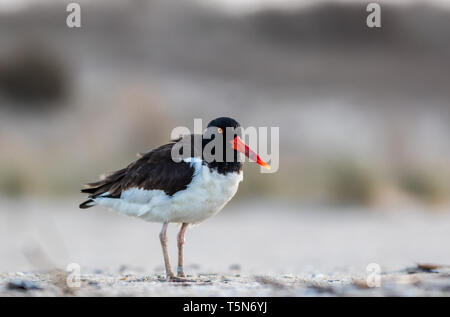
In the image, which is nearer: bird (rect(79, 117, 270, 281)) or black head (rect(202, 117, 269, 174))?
bird (rect(79, 117, 270, 281))

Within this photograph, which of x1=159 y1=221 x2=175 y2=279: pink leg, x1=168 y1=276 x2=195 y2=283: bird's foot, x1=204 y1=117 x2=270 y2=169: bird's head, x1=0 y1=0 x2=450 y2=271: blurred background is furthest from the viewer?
x1=0 y1=0 x2=450 y2=271: blurred background

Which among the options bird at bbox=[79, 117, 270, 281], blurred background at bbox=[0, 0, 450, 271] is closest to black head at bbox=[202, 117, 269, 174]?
bird at bbox=[79, 117, 270, 281]

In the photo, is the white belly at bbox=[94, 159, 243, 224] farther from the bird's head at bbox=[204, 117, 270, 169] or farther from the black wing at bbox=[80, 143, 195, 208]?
the bird's head at bbox=[204, 117, 270, 169]

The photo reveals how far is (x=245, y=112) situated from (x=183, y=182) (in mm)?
17796

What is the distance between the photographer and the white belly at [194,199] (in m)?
6.39

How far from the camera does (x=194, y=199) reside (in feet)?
21.0

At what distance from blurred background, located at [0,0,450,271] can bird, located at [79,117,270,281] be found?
4.84 ft

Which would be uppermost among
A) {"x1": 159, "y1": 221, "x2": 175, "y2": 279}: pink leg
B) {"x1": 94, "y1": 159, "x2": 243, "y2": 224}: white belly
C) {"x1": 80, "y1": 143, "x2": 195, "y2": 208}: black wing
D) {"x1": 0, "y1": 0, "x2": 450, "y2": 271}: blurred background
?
{"x1": 0, "y1": 0, "x2": 450, "y2": 271}: blurred background

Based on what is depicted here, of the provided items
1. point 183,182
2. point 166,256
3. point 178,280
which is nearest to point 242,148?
point 183,182

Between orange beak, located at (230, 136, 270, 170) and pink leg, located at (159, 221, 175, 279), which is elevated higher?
orange beak, located at (230, 136, 270, 170)

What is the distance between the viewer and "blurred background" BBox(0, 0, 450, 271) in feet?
43.5

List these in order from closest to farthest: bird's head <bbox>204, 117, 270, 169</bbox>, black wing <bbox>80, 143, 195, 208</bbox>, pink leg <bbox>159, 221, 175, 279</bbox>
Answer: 1. pink leg <bbox>159, 221, 175, 279</bbox>
2. black wing <bbox>80, 143, 195, 208</bbox>
3. bird's head <bbox>204, 117, 270, 169</bbox>

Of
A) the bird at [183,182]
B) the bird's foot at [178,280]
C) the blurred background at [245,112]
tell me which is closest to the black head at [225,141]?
the bird at [183,182]
